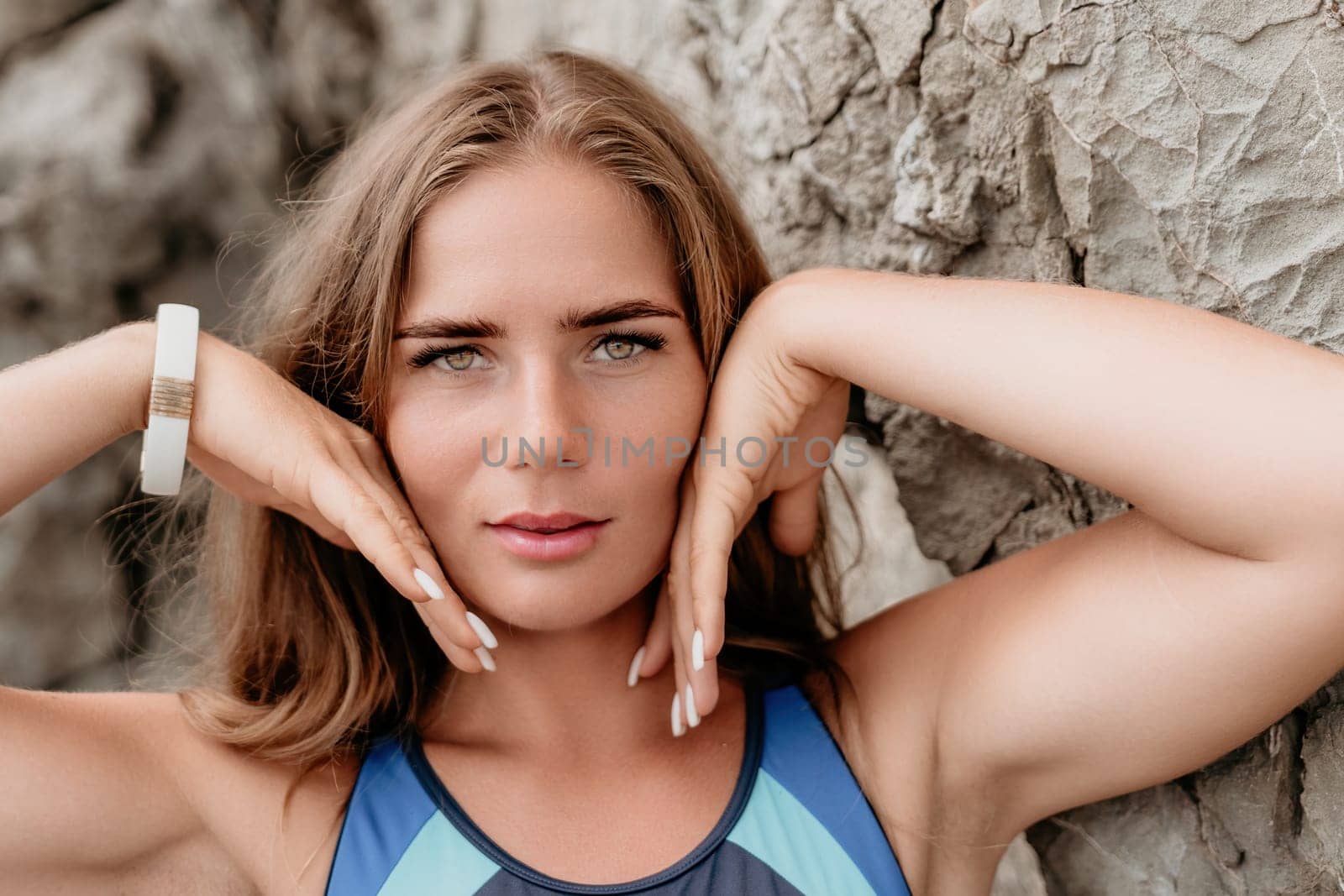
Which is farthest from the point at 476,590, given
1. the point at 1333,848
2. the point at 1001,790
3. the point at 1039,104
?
the point at 1333,848

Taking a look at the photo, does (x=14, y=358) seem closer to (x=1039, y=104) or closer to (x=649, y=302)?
(x=649, y=302)

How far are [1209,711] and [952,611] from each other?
1.19ft

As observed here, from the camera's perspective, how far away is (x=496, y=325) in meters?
1.47

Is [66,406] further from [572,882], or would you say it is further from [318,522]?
[572,882]

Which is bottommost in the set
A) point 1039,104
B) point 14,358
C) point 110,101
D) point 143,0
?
point 14,358

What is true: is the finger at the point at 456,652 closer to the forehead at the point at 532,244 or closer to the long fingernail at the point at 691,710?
the long fingernail at the point at 691,710

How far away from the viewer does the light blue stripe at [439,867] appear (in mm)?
1576

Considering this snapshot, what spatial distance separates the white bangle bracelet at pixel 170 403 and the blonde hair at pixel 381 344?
227 mm

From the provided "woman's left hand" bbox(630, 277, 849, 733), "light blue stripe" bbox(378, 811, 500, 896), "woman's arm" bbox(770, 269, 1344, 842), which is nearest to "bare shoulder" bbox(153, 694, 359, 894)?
"light blue stripe" bbox(378, 811, 500, 896)

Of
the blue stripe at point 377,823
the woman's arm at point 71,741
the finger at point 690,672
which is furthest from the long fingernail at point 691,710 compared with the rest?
the woman's arm at point 71,741

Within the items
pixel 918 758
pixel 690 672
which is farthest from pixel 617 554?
pixel 918 758

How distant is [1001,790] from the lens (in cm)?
157

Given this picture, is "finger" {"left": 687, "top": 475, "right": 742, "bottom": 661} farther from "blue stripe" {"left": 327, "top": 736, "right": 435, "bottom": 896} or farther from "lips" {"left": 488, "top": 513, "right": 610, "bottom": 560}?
"blue stripe" {"left": 327, "top": 736, "right": 435, "bottom": 896}

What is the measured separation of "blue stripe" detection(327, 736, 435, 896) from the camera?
1.59 meters
